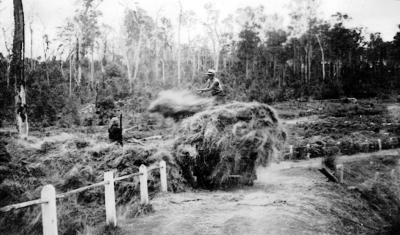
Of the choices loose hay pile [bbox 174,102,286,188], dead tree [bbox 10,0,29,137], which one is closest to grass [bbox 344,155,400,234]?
loose hay pile [bbox 174,102,286,188]

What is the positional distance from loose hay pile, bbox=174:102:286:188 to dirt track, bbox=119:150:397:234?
0.60 meters

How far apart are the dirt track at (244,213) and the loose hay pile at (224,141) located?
0.60 metres

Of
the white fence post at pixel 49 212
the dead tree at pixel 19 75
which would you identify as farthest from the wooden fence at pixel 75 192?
the dead tree at pixel 19 75

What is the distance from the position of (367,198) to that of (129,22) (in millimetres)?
46442

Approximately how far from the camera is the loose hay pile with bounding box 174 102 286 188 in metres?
9.18

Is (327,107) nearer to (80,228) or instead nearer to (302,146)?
(302,146)

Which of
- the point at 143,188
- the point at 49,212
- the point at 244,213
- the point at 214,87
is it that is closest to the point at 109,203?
the point at 143,188

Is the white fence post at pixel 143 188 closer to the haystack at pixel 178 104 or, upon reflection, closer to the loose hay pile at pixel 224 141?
the loose hay pile at pixel 224 141

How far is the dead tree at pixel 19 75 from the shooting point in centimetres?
1485

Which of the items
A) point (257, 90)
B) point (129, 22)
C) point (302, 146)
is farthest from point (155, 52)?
point (302, 146)

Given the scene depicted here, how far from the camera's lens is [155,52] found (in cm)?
5634

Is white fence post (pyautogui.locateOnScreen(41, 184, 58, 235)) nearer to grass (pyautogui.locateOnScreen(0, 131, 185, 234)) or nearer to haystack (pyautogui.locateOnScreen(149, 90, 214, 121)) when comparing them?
grass (pyautogui.locateOnScreen(0, 131, 185, 234))

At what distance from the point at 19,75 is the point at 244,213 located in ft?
38.9

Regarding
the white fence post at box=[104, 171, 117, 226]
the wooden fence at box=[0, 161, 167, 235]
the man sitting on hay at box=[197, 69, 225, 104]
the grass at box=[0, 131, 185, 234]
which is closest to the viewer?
the wooden fence at box=[0, 161, 167, 235]
